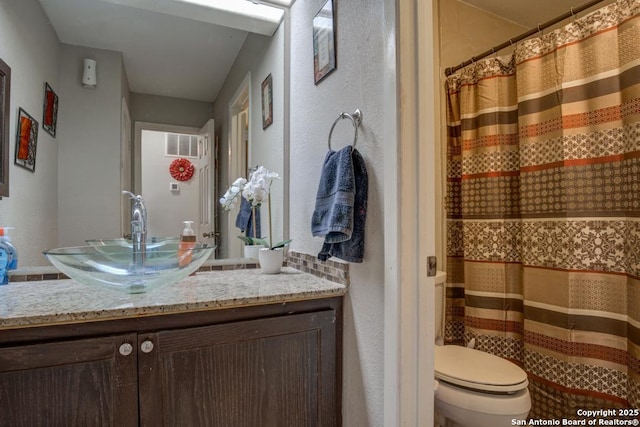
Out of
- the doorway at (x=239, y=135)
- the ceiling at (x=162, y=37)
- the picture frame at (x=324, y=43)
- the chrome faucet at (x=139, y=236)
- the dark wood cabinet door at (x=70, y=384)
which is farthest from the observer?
the doorway at (x=239, y=135)

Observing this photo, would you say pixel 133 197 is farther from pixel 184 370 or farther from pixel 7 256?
pixel 184 370

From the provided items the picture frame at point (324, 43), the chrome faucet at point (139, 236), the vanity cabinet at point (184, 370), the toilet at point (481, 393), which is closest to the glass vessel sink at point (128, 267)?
the chrome faucet at point (139, 236)

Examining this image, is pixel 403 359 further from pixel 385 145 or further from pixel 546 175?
pixel 546 175

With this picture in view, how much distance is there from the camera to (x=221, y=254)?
5.13ft

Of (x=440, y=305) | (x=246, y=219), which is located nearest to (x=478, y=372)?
(x=440, y=305)

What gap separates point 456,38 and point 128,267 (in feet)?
7.10

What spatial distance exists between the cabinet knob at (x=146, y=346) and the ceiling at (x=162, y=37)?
1.13m

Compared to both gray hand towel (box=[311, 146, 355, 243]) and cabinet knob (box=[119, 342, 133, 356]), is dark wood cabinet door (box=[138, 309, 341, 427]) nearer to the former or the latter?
cabinet knob (box=[119, 342, 133, 356])

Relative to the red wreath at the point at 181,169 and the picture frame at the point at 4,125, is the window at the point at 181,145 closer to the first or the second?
the red wreath at the point at 181,169

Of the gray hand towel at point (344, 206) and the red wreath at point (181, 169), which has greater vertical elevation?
the red wreath at point (181, 169)

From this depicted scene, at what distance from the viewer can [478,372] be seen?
55.0 inches

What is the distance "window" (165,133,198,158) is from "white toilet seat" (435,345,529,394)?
57.9 inches

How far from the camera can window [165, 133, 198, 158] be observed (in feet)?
5.01

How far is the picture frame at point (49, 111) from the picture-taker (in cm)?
130
